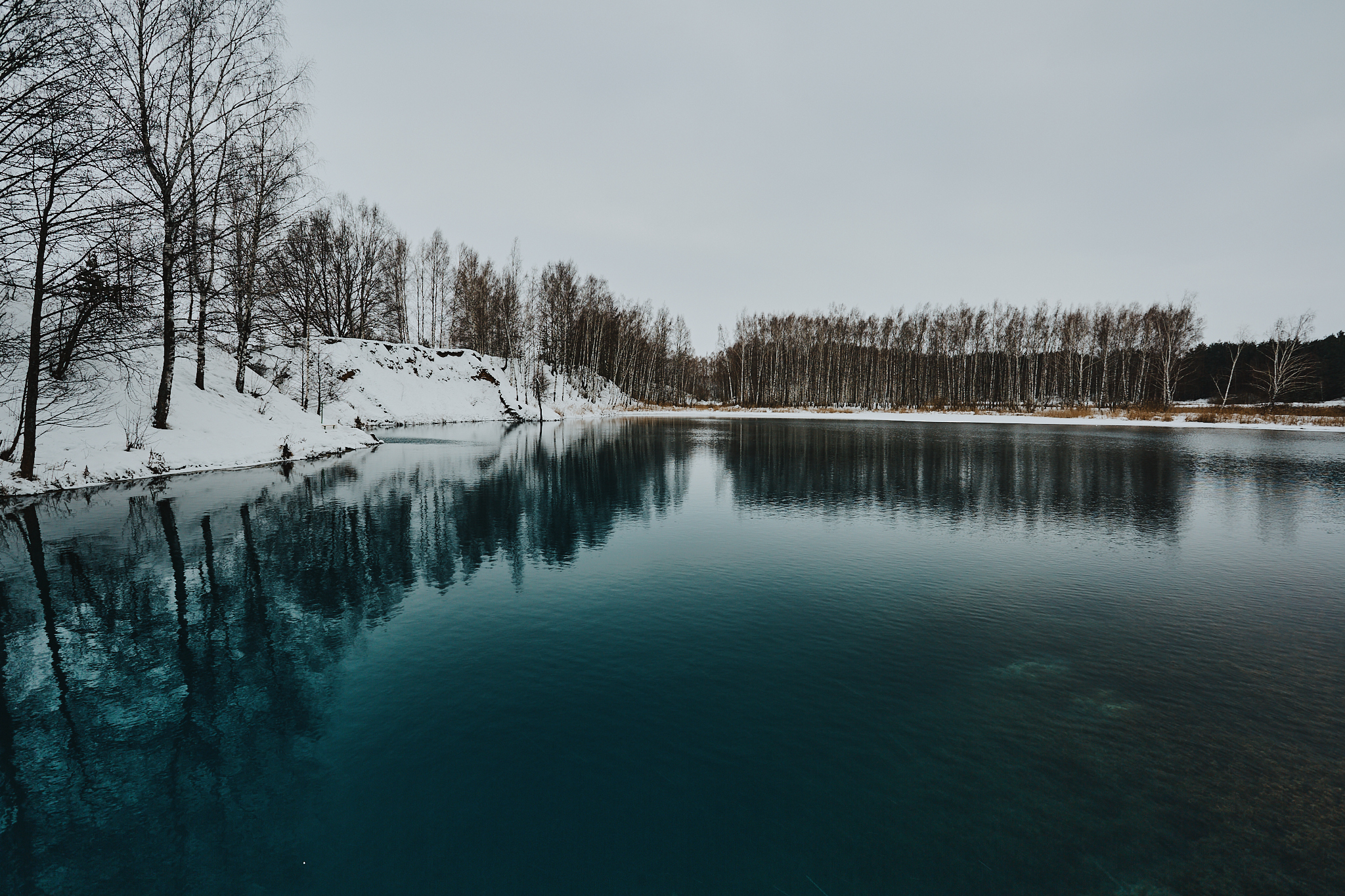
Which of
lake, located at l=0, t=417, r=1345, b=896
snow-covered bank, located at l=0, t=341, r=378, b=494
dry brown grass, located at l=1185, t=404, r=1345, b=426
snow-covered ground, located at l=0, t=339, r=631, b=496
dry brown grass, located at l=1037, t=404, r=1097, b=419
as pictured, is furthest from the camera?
dry brown grass, located at l=1037, t=404, r=1097, b=419

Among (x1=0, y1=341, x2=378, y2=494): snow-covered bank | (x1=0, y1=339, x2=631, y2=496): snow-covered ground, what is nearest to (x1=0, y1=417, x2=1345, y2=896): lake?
(x1=0, y1=341, x2=378, y2=494): snow-covered bank

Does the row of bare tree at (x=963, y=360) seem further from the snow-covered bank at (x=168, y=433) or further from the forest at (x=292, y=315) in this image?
the snow-covered bank at (x=168, y=433)

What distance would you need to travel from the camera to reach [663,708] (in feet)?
20.5

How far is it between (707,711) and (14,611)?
10529 mm

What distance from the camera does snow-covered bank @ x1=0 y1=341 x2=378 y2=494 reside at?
1706cm

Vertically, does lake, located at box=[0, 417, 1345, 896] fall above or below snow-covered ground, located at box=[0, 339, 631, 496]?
below

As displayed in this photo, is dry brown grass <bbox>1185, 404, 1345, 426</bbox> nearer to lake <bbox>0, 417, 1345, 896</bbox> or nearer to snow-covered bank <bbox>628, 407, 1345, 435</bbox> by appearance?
snow-covered bank <bbox>628, 407, 1345, 435</bbox>

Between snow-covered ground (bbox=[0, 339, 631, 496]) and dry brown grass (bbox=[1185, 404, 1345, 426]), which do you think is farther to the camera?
dry brown grass (bbox=[1185, 404, 1345, 426])

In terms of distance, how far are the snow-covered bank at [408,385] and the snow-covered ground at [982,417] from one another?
73.4ft

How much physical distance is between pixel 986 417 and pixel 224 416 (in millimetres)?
71662

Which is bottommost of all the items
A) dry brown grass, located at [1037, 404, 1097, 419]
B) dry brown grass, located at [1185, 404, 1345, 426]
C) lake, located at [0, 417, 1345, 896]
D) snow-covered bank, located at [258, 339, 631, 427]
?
lake, located at [0, 417, 1345, 896]

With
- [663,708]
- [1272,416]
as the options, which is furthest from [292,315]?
[1272,416]

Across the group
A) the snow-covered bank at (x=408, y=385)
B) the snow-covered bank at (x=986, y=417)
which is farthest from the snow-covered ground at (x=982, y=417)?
the snow-covered bank at (x=408, y=385)

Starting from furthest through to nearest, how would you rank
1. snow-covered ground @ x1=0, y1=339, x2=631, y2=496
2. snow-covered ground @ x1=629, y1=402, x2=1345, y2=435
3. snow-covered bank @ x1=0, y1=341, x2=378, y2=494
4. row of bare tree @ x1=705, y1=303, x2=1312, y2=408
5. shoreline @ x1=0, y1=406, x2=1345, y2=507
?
row of bare tree @ x1=705, y1=303, x2=1312, y2=408 < snow-covered ground @ x1=629, y1=402, x2=1345, y2=435 < shoreline @ x1=0, y1=406, x2=1345, y2=507 < snow-covered ground @ x1=0, y1=339, x2=631, y2=496 < snow-covered bank @ x1=0, y1=341, x2=378, y2=494
